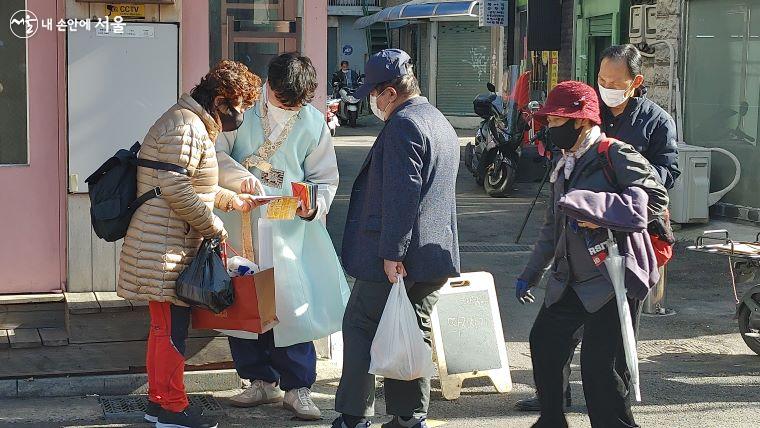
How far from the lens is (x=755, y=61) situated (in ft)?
40.3

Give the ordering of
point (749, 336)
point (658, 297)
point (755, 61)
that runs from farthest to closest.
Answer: point (755, 61) → point (658, 297) → point (749, 336)

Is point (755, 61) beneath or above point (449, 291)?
above

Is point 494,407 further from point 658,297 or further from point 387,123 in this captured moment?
point 658,297

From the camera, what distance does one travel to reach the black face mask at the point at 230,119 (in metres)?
5.66

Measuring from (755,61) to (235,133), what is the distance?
7852 mm

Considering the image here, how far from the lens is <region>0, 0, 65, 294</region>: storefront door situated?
668 centimetres

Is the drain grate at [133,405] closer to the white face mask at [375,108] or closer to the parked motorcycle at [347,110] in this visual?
the white face mask at [375,108]

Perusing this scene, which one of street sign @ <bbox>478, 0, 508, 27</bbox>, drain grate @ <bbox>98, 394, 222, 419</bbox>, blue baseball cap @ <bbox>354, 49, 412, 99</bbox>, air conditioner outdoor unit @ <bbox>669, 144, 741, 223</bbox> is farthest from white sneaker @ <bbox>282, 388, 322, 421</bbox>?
street sign @ <bbox>478, 0, 508, 27</bbox>

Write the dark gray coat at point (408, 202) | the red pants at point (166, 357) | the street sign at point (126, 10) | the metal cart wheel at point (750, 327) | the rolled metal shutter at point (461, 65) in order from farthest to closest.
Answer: the rolled metal shutter at point (461, 65) → the metal cart wheel at point (750, 327) → the street sign at point (126, 10) → the red pants at point (166, 357) → the dark gray coat at point (408, 202)

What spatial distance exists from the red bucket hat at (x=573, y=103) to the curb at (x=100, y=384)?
253cm

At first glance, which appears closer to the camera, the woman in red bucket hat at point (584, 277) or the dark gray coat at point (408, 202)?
the woman in red bucket hat at point (584, 277)

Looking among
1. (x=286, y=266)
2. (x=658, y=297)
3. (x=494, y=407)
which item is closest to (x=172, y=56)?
(x=286, y=266)

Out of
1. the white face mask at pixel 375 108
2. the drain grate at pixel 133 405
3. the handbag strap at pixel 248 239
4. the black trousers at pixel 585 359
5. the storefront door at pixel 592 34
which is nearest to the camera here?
the black trousers at pixel 585 359

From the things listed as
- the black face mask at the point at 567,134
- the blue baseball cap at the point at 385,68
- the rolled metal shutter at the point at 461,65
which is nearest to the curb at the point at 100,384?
the blue baseball cap at the point at 385,68
